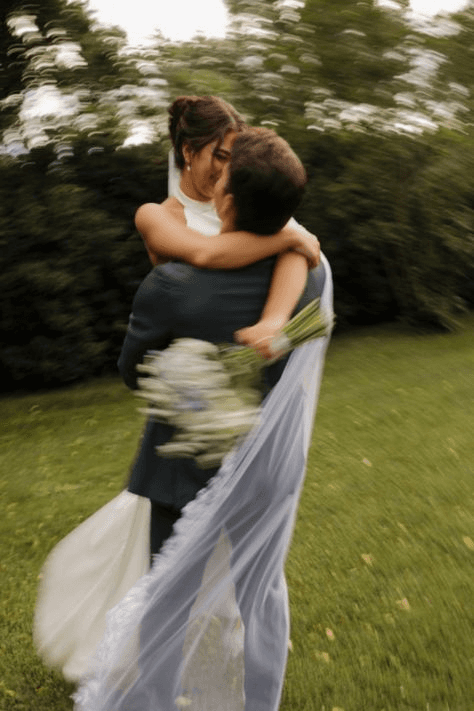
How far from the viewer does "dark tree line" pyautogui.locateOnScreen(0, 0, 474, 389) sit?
6.89 meters

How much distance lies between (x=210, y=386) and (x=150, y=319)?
25 cm

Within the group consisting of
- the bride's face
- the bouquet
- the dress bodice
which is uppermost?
the bride's face

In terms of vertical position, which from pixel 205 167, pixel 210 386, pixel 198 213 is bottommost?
pixel 210 386

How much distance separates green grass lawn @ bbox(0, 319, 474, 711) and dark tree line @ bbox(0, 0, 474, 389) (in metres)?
0.94

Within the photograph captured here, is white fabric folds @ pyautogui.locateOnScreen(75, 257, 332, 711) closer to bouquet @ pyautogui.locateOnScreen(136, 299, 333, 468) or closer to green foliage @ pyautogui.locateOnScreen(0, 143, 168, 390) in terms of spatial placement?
bouquet @ pyautogui.locateOnScreen(136, 299, 333, 468)

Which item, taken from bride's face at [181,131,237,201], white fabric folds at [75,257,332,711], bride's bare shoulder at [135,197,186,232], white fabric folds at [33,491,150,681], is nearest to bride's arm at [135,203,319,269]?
bride's bare shoulder at [135,197,186,232]

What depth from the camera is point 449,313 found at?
9609 mm

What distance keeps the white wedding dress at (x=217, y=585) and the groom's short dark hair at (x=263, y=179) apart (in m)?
0.27

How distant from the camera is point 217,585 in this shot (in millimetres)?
2270

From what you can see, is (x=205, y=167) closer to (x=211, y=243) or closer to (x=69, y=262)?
(x=211, y=243)

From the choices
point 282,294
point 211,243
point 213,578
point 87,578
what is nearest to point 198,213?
point 211,243

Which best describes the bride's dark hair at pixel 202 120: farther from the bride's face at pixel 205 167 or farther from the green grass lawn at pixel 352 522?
the green grass lawn at pixel 352 522

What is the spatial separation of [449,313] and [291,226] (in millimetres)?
7760

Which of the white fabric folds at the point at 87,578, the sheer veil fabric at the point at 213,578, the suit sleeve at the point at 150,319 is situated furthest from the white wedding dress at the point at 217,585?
the white fabric folds at the point at 87,578
